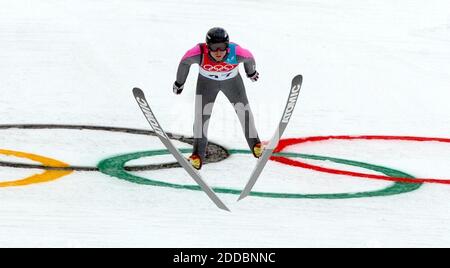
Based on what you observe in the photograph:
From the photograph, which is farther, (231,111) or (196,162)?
(231,111)

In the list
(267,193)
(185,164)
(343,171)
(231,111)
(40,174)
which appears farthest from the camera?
(231,111)

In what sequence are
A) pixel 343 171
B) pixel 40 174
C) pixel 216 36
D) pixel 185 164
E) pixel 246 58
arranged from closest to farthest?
pixel 216 36, pixel 185 164, pixel 246 58, pixel 40 174, pixel 343 171

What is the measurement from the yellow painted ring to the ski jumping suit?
149cm

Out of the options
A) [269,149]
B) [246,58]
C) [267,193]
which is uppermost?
[246,58]

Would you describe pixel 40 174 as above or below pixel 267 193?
above

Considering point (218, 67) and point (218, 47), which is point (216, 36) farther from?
point (218, 67)

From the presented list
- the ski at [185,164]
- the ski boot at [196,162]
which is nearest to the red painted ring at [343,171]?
the ski boot at [196,162]

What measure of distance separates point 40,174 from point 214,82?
2.10m

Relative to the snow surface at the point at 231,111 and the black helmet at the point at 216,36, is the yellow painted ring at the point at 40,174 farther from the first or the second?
the black helmet at the point at 216,36

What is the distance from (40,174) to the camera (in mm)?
9344

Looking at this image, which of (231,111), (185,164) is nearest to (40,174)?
(185,164)

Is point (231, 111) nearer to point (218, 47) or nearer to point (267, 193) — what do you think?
point (267, 193)
